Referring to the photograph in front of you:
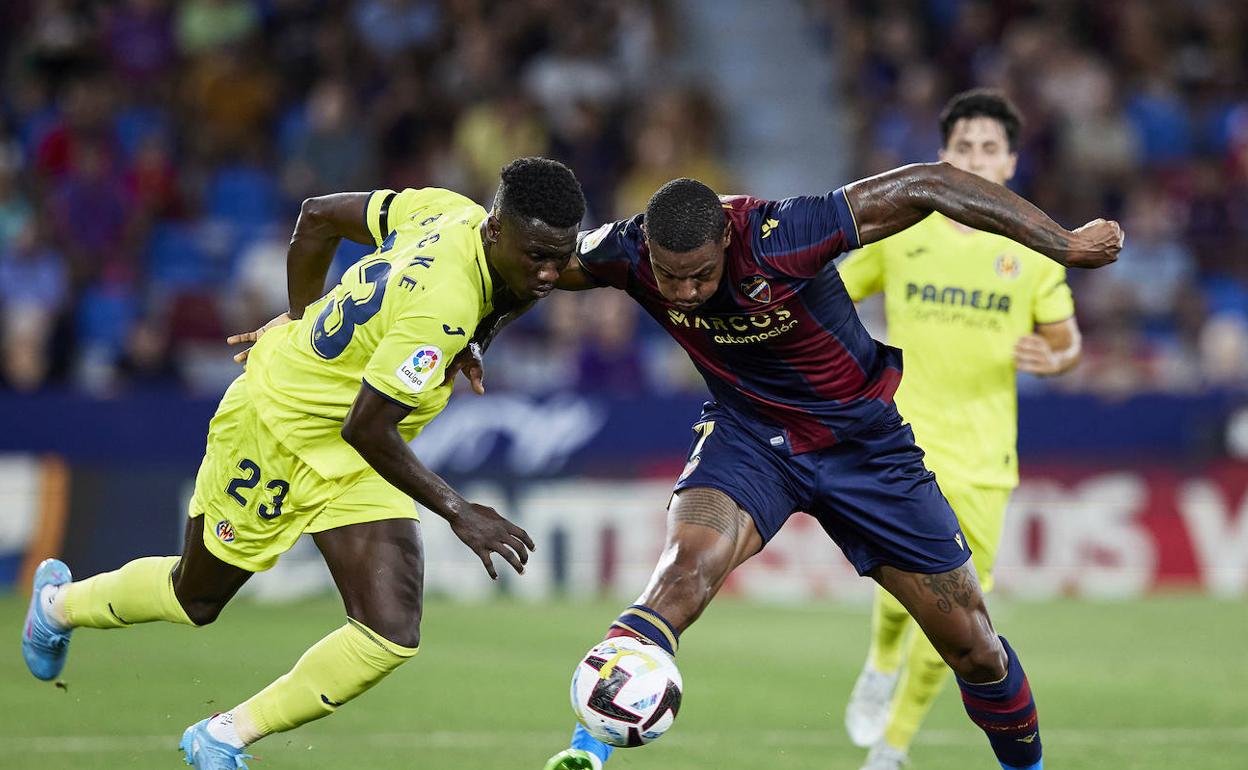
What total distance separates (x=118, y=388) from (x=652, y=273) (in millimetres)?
8877

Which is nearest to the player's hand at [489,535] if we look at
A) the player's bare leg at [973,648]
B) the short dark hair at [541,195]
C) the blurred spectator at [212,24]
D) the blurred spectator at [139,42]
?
the short dark hair at [541,195]

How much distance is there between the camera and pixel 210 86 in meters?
15.9

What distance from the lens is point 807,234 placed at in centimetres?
565

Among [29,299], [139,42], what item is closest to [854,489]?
[29,299]

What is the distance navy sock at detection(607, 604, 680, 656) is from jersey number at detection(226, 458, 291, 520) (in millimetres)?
1468

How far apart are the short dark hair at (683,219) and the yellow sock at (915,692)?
7.63 ft

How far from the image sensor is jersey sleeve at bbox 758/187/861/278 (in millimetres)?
5594

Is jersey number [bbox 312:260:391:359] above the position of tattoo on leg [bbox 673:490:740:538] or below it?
above

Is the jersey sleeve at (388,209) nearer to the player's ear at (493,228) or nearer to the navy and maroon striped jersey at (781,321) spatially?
the player's ear at (493,228)

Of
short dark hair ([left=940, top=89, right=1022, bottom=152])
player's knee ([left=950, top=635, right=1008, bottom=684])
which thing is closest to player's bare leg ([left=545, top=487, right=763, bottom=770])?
player's knee ([left=950, top=635, right=1008, bottom=684])

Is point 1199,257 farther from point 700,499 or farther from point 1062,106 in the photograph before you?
point 700,499

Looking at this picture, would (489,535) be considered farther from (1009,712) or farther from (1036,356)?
(1036,356)

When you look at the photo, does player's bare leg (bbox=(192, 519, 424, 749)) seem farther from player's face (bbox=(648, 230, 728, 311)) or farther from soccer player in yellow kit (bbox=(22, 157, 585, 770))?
player's face (bbox=(648, 230, 728, 311))

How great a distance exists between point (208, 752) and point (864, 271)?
3505 mm
